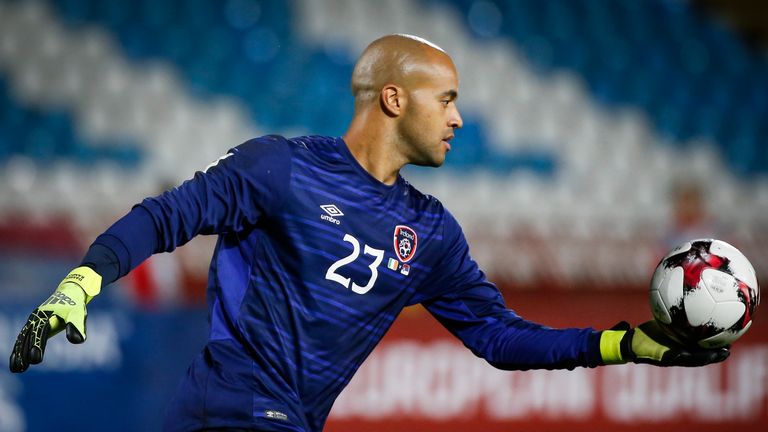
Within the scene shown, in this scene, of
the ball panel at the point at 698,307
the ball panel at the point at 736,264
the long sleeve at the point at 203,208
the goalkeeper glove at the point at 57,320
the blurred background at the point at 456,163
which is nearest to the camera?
the goalkeeper glove at the point at 57,320

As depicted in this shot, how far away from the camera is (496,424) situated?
6.59m

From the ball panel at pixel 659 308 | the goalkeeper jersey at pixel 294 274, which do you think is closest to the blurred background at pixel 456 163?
the goalkeeper jersey at pixel 294 274

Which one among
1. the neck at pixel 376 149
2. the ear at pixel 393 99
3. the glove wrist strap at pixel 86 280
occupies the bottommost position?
the glove wrist strap at pixel 86 280

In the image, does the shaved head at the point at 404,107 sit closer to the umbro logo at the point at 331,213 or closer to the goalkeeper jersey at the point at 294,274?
the goalkeeper jersey at the point at 294,274

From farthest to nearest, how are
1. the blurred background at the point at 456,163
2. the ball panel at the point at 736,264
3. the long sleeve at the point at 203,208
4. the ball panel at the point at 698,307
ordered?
the blurred background at the point at 456,163 → the ball panel at the point at 736,264 → the ball panel at the point at 698,307 → the long sleeve at the point at 203,208

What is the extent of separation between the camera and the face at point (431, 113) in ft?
12.4

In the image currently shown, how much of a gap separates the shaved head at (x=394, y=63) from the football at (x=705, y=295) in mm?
1085

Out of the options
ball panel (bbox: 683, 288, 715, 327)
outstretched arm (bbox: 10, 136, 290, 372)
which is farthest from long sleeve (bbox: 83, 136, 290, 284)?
ball panel (bbox: 683, 288, 715, 327)

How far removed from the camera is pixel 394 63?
380cm

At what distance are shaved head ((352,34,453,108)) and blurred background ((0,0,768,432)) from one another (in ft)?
9.06

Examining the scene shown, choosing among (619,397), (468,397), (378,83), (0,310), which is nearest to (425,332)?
(468,397)

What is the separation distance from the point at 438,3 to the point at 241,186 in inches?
290

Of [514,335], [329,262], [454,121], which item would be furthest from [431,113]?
[514,335]

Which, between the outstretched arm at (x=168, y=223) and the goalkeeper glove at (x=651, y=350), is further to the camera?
the goalkeeper glove at (x=651, y=350)
